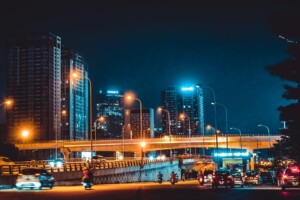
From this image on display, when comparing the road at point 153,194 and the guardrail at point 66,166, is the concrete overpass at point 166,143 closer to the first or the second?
the guardrail at point 66,166

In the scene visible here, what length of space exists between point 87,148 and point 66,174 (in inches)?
3746

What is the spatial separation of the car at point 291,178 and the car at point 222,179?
15.6 feet

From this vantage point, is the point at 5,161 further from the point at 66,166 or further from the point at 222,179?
the point at 222,179

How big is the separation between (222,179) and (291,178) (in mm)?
5399

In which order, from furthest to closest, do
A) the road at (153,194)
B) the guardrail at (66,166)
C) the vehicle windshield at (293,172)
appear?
the guardrail at (66,166) → the vehicle windshield at (293,172) → the road at (153,194)

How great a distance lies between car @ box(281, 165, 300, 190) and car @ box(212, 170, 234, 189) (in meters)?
Answer: 4.75

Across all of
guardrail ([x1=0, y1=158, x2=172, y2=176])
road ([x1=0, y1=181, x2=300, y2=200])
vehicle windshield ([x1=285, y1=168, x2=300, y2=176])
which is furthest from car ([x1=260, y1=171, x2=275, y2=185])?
road ([x1=0, y1=181, x2=300, y2=200])

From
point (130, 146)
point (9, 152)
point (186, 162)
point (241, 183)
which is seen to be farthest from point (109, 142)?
point (241, 183)

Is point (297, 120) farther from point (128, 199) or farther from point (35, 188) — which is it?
Result: point (128, 199)

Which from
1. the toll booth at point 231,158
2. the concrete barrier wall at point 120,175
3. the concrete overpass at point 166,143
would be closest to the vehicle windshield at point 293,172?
the concrete barrier wall at point 120,175

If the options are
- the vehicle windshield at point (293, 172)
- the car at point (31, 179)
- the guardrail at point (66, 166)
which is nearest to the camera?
the vehicle windshield at point (293, 172)

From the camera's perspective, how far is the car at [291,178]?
114ft

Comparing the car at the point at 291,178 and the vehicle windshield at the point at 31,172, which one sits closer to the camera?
the car at the point at 291,178

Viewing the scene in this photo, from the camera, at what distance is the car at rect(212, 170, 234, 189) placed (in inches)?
1506
